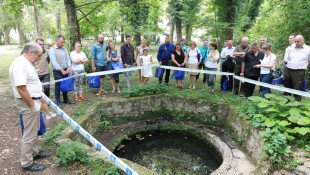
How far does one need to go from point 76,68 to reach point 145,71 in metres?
2.37

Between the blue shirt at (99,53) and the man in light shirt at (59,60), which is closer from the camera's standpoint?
the man in light shirt at (59,60)

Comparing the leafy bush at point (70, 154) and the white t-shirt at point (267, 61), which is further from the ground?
the white t-shirt at point (267, 61)

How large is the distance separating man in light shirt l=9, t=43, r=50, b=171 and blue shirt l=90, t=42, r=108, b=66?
3.89 m

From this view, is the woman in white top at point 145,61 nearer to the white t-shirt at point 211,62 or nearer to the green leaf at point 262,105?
the white t-shirt at point 211,62

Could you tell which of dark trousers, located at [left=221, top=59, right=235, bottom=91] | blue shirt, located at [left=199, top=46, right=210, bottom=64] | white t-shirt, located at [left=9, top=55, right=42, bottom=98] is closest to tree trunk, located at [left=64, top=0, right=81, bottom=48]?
blue shirt, located at [left=199, top=46, right=210, bottom=64]

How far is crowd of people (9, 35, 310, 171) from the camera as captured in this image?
163 inches

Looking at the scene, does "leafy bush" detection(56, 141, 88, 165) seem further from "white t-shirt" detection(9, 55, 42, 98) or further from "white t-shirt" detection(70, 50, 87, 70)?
"white t-shirt" detection(70, 50, 87, 70)

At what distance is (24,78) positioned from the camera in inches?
152

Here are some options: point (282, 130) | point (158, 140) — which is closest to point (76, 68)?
point (158, 140)

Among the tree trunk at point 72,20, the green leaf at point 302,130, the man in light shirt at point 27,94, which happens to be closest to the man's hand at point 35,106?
the man in light shirt at point 27,94

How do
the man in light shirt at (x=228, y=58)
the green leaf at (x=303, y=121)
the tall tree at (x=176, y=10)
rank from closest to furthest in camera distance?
the green leaf at (x=303, y=121) → the man in light shirt at (x=228, y=58) → the tall tree at (x=176, y=10)

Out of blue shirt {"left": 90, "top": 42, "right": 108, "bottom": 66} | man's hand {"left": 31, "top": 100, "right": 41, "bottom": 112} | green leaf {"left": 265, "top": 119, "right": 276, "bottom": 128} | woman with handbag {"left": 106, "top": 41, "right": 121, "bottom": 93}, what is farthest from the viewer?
woman with handbag {"left": 106, "top": 41, "right": 121, "bottom": 93}

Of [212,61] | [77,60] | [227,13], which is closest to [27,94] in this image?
[77,60]

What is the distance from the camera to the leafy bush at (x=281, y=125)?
5.07 m
